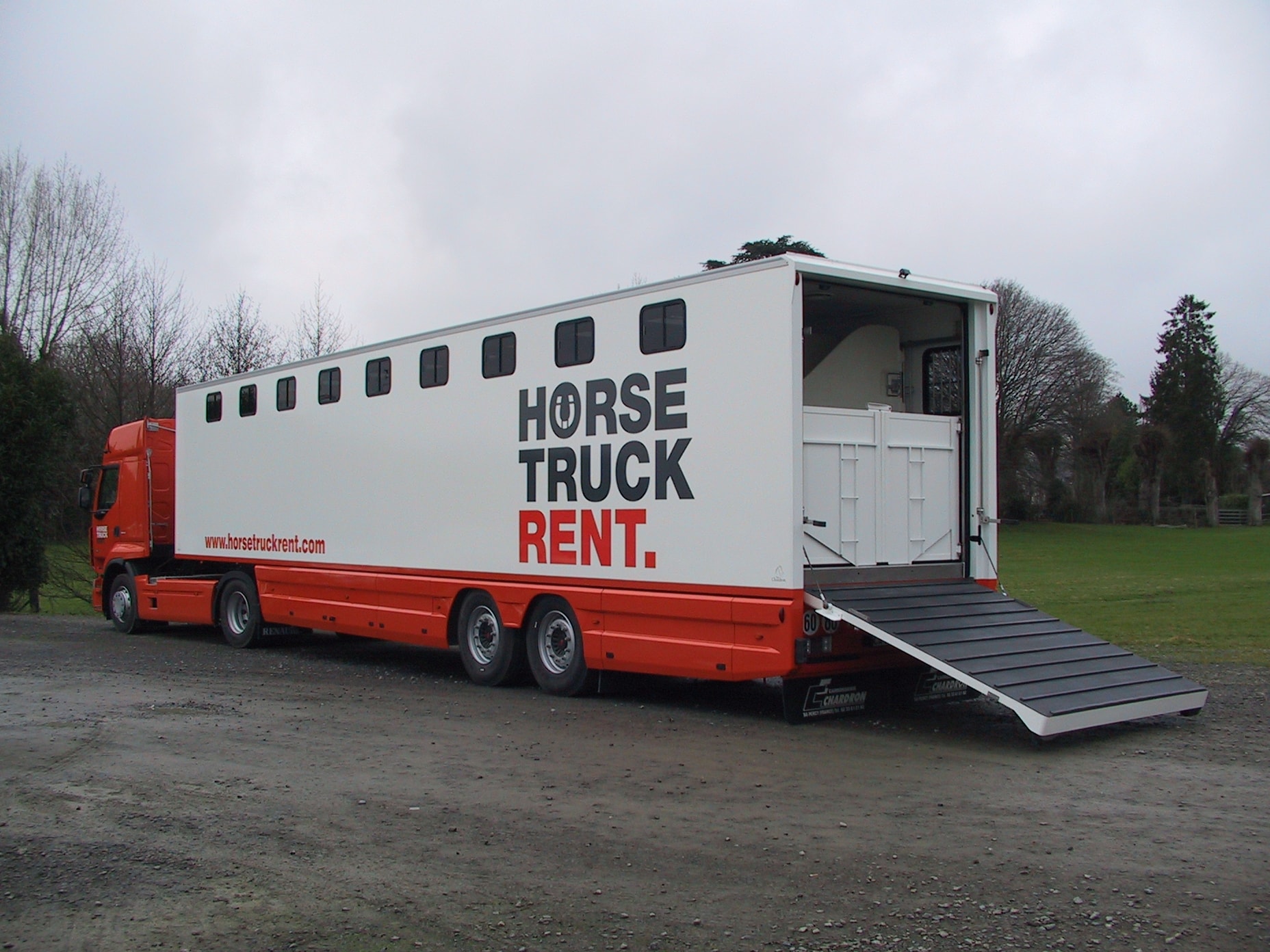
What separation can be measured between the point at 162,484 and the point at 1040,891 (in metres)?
15.2

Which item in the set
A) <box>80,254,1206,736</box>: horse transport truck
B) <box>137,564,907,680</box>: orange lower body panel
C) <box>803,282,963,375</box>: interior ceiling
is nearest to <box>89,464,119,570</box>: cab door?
<box>137,564,907,680</box>: orange lower body panel

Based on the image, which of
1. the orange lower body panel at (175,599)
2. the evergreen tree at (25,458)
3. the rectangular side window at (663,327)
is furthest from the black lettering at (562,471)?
the evergreen tree at (25,458)

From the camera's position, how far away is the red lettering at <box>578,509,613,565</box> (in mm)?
10219

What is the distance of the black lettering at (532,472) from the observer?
36.2 feet

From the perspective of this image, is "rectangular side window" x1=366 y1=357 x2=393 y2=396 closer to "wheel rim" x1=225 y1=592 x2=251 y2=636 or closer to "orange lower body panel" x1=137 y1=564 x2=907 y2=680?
"orange lower body panel" x1=137 y1=564 x2=907 y2=680

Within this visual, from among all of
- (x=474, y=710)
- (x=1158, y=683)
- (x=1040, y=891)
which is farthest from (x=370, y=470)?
(x=1040, y=891)

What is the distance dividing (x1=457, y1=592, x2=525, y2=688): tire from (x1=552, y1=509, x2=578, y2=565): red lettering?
1.04 meters

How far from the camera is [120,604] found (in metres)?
18.2

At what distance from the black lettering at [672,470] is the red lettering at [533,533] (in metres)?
1.52

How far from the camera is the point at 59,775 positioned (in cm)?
751

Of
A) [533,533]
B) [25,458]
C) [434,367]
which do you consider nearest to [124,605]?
[25,458]

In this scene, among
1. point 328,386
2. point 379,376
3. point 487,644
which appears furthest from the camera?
point 328,386

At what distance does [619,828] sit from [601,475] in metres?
4.49

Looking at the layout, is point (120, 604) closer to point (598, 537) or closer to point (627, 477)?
point (598, 537)
